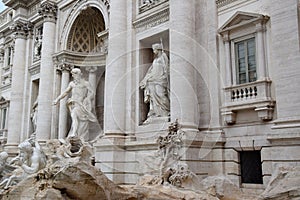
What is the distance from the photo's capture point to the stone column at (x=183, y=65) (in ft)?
36.1

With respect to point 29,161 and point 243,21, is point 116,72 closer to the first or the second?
point 29,161

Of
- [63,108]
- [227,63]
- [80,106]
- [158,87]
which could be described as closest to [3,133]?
[63,108]

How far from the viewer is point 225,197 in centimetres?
936

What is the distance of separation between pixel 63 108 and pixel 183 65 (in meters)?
7.97

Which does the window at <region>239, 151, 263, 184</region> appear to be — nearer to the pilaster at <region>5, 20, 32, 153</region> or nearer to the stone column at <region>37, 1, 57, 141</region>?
the stone column at <region>37, 1, 57, 141</region>

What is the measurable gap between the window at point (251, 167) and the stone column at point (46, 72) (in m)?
10.6

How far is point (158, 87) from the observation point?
12344mm

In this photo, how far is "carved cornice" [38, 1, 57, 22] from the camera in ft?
60.3

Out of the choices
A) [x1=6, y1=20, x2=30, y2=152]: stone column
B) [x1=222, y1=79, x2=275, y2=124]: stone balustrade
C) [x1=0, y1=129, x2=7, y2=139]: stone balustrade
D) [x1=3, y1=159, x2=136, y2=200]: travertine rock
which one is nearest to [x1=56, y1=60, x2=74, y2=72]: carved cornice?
[x1=6, y1=20, x2=30, y2=152]: stone column

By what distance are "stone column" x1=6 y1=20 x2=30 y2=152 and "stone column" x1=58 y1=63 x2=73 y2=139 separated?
4.32 meters

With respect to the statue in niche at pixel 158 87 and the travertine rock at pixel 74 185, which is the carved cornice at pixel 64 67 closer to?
the statue in niche at pixel 158 87

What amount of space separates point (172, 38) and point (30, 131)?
11652mm

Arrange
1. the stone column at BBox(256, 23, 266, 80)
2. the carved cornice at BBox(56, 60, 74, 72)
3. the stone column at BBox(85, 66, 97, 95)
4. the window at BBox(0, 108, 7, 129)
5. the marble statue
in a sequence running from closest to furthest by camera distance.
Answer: the stone column at BBox(256, 23, 266, 80), the marble statue, the stone column at BBox(85, 66, 97, 95), the carved cornice at BBox(56, 60, 74, 72), the window at BBox(0, 108, 7, 129)

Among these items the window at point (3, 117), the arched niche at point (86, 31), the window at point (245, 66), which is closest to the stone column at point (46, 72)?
the arched niche at point (86, 31)
